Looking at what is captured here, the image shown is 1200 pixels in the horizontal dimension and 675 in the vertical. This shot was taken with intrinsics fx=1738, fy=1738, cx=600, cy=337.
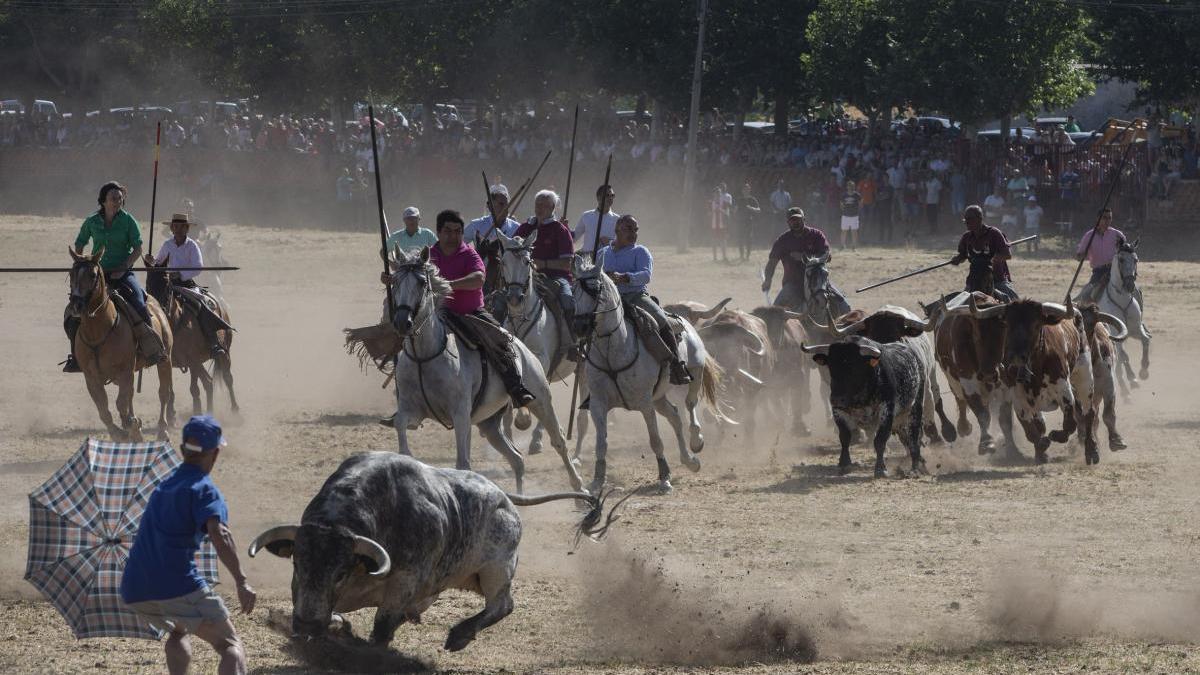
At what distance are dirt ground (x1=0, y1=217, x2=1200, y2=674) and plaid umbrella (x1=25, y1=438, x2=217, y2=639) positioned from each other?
106 centimetres

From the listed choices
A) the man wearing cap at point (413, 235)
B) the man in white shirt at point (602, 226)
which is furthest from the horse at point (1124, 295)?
the man wearing cap at point (413, 235)

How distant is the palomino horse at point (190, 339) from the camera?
19.0 metres

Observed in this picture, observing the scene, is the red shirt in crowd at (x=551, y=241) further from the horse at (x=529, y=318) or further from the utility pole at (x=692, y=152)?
the utility pole at (x=692, y=152)

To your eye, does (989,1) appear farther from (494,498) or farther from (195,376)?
(494,498)

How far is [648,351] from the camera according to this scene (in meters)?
15.3

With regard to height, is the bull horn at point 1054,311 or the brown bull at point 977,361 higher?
the bull horn at point 1054,311

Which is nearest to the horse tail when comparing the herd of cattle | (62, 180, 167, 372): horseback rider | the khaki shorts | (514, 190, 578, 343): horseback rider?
the herd of cattle

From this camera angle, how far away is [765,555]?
12148 mm

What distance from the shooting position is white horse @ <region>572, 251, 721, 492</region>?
1452cm

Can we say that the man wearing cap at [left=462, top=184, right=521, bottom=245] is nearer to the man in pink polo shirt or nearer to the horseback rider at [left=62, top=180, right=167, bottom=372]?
the horseback rider at [left=62, top=180, right=167, bottom=372]

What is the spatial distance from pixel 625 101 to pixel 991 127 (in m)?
21.5

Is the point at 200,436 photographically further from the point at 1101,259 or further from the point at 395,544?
the point at 1101,259

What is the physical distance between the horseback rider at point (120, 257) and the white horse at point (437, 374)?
4.31m

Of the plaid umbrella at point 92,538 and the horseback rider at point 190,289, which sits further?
the horseback rider at point 190,289
